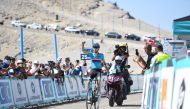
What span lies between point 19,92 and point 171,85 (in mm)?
12222

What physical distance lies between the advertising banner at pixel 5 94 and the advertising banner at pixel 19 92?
0.38m

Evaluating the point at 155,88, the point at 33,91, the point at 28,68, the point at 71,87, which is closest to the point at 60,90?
the point at 71,87

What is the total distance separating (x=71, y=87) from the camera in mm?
25172

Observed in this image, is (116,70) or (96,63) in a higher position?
(96,63)

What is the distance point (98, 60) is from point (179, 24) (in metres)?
2.46

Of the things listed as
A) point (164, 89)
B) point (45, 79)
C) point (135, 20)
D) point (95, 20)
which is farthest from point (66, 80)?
point (135, 20)

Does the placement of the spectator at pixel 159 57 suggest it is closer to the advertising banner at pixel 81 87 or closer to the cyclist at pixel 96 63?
the cyclist at pixel 96 63

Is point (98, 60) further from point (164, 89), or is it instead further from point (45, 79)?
point (164, 89)

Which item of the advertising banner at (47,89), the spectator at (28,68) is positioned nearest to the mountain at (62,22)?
the spectator at (28,68)

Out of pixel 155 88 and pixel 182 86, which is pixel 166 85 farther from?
pixel 155 88

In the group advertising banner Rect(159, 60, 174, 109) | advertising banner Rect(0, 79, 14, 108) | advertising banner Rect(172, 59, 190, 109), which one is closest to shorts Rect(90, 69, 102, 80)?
advertising banner Rect(0, 79, 14, 108)

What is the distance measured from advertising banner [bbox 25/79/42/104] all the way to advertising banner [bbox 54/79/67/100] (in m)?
2.01

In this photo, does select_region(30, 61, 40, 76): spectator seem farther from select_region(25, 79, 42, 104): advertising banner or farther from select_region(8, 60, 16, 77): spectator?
select_region(8, 60, 16, 77): spectator

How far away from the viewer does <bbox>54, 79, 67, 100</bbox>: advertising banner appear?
23.3 m
